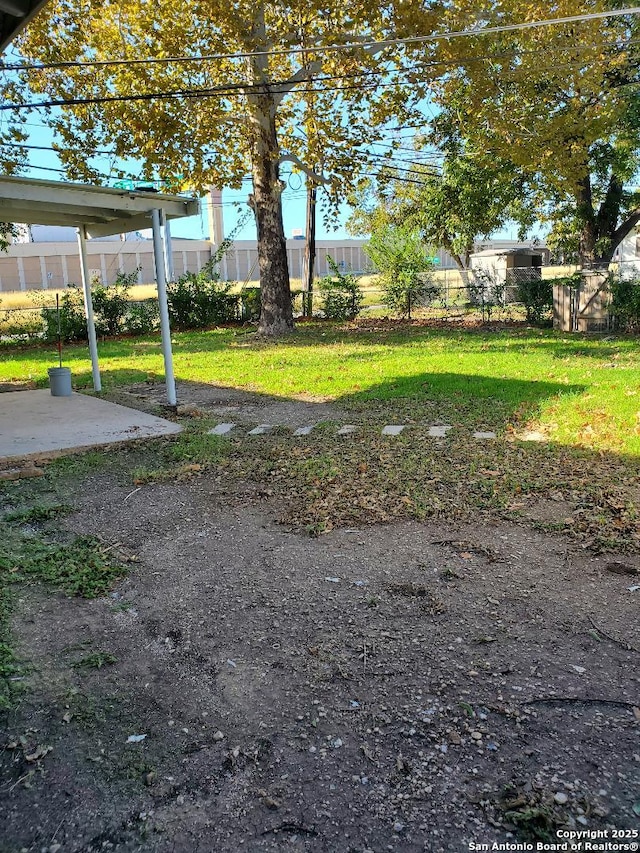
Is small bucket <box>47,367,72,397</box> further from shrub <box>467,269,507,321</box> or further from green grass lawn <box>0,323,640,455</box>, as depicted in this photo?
shrub <box>467,269,507,321</box>

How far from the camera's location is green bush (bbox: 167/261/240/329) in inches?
785

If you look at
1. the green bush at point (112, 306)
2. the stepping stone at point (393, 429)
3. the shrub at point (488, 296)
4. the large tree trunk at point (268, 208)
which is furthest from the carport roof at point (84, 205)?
the shrub at point (488, 296)

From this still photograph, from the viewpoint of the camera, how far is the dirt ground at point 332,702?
2.04 metres

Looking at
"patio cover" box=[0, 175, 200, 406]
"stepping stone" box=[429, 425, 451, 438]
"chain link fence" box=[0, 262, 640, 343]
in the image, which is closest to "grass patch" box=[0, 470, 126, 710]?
"patio cover" box=[0, 175, 200, 406]

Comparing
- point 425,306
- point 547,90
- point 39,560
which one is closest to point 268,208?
point 425,306

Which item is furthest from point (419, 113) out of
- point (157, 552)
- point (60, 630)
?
point (60, 630)

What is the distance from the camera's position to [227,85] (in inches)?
559

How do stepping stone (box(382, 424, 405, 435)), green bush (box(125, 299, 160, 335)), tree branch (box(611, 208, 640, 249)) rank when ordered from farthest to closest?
green bush (box(125, 299, 160, 335))
tree branch (box(611, 208, 640, 249))
stepping stone (box(382, 424, 405, 435))

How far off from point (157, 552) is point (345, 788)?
8.02 ft

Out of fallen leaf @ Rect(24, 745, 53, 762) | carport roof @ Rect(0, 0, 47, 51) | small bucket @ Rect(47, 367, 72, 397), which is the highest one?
carport roof @ Rect(0, 0, 47, 51)

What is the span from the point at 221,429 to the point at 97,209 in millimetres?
3460

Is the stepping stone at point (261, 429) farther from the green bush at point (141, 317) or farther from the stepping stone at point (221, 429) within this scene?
the green bush at point (141, 317)

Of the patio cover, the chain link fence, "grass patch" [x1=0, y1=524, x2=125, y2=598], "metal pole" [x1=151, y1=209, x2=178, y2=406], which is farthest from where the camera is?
the chain link fence

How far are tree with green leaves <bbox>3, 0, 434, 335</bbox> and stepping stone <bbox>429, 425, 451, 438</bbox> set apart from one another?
8.67 meters
